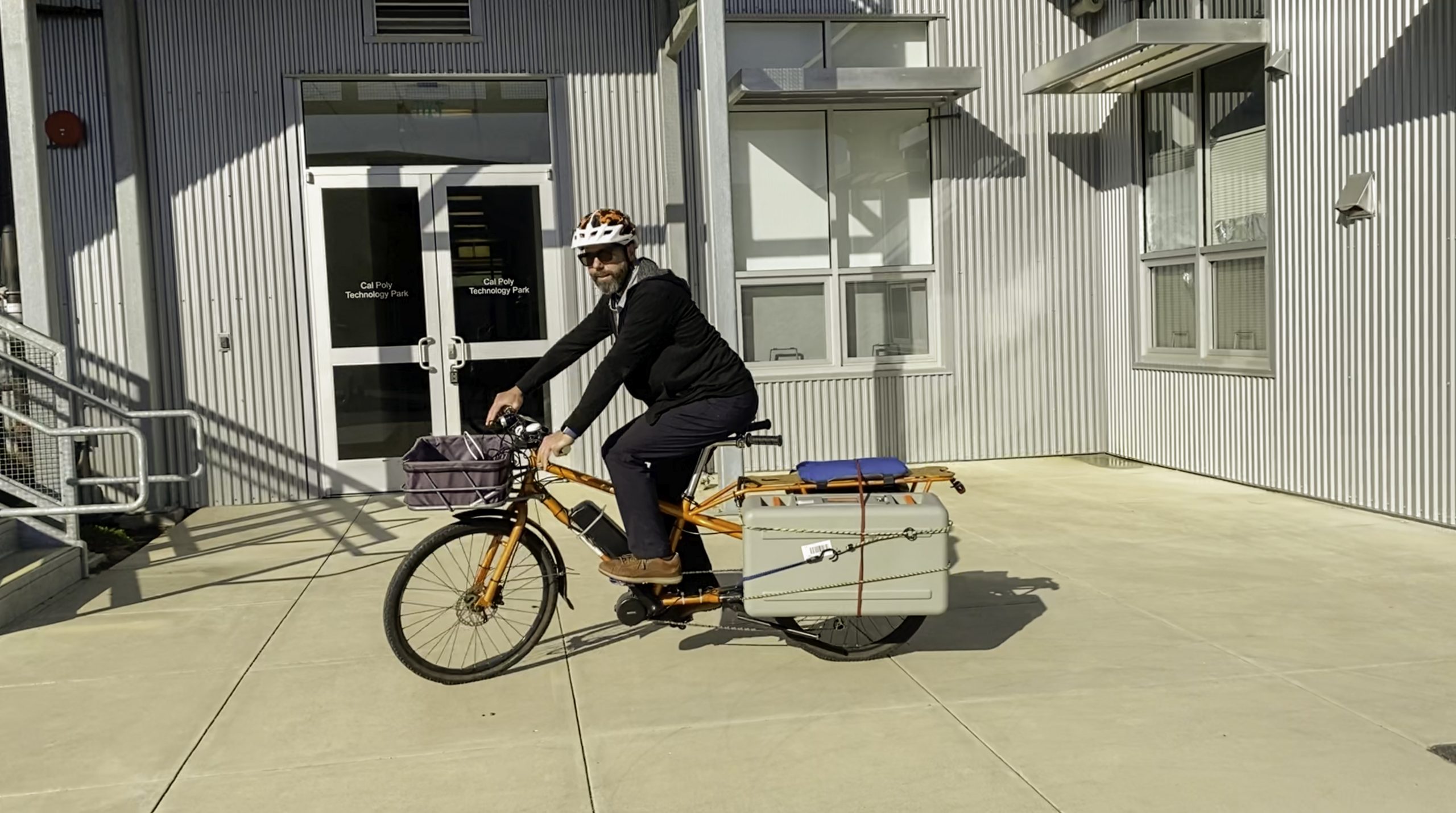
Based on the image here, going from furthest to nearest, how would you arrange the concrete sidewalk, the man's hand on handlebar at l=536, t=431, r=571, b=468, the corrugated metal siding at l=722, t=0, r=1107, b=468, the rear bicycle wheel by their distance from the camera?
the corrugated metal siding at l=722, t=0, r=1107, b=468 → the rear bicycle wheel → the man's hand on handlebar at l=536, t=431, r=571, b=468 → the concrete sidewalk

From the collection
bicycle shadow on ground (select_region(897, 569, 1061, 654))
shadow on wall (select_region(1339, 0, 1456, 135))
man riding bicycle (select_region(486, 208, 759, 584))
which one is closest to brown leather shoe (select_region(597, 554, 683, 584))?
man riding bicycle (select_region(486, 208, 759, 584))

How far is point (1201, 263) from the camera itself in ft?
30.2

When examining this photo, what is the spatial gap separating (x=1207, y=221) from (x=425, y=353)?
5.71 meters

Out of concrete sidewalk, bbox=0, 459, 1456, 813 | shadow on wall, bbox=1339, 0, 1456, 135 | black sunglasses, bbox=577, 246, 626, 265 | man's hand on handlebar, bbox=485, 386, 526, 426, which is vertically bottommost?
concrete sidewalk, bbox=0, 459, 1456, 813

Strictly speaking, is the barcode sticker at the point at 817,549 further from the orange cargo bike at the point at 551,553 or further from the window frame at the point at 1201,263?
the window frame at the point at 1201,263

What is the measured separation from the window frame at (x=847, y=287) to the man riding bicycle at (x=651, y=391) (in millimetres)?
5107

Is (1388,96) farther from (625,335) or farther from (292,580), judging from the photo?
(292,580)

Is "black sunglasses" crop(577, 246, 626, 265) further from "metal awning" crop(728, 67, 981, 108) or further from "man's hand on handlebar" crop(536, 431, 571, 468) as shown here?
"metal awning" crop(728, 67, 981, 108)

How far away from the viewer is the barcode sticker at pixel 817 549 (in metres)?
4.55

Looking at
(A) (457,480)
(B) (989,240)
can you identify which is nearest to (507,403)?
(A) (457,480)

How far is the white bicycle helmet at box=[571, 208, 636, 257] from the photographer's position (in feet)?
15.4

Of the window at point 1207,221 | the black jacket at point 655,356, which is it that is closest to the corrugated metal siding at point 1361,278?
the window at point 1207,221

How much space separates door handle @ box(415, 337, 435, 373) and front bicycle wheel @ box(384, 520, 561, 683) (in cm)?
469

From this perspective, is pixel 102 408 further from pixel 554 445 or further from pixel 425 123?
pixel 425 123
